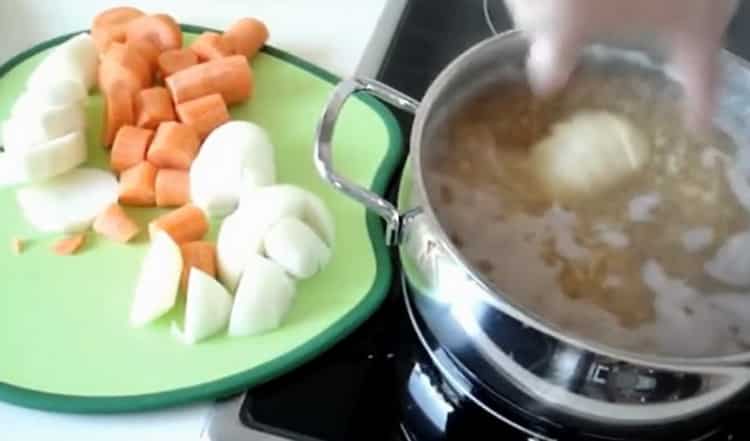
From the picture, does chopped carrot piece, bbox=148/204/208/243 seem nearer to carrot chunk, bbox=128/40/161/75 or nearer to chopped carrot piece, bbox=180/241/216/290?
chopped carrot piece, bbox=180/241/216/290

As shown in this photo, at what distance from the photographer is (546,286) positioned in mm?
688

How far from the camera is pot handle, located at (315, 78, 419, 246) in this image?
0.72 meters

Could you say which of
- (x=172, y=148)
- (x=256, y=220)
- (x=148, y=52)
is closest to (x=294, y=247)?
(x=256, y=220)

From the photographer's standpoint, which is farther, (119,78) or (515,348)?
(119,78)

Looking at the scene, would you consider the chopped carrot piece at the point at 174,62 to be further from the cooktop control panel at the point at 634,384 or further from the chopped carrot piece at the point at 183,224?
the cooktop control panel at the point at 634,384

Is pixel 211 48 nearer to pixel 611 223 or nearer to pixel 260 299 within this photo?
pixel 260 299

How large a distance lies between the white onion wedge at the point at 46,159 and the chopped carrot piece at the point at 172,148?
54 millimetres

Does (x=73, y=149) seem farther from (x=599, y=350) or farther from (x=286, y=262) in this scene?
(x=599, y=350)

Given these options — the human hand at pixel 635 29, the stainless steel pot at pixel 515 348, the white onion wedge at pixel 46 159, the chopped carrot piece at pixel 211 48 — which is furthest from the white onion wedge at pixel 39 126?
the human hand at pixel 635 29

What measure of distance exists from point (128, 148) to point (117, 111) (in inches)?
1.4

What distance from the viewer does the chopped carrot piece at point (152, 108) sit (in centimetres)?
87

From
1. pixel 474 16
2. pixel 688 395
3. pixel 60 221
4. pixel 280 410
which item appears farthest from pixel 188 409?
pixel 474 16

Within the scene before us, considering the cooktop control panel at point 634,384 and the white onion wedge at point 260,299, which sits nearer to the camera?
the cooktop control panel at point 634,384

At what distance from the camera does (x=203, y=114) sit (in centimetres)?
86
